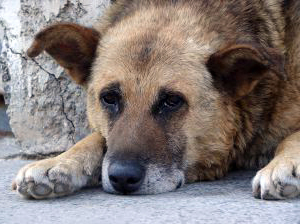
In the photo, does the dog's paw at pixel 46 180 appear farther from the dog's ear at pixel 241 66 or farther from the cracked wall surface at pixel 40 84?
the cracked wall surface at pixel 40 84

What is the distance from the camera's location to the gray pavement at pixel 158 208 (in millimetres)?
3213

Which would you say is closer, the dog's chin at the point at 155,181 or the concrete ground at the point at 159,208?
the concrete ground at the point at 159,208

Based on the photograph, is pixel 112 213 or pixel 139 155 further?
pixel 139 155

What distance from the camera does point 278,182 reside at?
3.58 m

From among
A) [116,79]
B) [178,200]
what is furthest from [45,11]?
[178,200]

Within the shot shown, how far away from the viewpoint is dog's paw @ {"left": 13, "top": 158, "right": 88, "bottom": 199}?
→ 3.74m

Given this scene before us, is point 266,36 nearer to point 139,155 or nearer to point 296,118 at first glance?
point 296,118

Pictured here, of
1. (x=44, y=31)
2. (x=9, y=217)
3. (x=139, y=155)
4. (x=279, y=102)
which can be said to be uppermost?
(x=44, y=31)

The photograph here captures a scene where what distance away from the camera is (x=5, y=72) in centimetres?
549

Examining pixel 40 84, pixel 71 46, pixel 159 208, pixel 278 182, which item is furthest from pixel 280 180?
pixel 40 84

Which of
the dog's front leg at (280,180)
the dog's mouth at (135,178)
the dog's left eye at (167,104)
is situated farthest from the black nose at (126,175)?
the dog's front leg at (280,180)

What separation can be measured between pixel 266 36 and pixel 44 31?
139 cm

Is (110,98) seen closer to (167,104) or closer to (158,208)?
(167,104)

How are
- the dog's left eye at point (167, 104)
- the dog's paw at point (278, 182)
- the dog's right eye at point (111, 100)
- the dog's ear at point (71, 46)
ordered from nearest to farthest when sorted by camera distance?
the dog's paw at point (278, 182), the dog's left eye at point (167, 104), the dog's right eye at point (111, 100), the dog's ear at point (71, 46)
